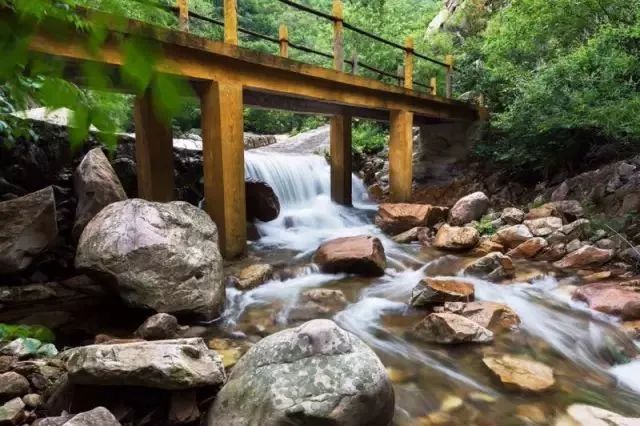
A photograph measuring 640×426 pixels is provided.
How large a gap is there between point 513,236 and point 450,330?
3895 mm

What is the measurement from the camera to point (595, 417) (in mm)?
3156

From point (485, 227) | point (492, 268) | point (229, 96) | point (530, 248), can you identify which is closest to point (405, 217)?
point (485, 227)

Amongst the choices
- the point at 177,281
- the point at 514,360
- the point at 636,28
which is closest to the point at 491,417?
the point at 514,360

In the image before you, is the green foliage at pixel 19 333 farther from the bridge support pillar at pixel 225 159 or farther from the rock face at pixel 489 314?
the rock face at pixel 489 314

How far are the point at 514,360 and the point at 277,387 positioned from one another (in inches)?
91.8

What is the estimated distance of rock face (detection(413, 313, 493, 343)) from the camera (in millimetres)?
4227

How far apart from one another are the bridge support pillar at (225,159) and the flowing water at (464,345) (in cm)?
100

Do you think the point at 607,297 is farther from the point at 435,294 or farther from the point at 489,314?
the point at 435,294

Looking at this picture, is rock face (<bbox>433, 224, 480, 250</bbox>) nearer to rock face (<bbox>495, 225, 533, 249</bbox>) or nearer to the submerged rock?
rock face (<bbox>495, 225, 533, 249</bbox>)

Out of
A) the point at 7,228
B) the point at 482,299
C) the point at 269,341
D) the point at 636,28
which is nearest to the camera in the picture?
the point at 269,341

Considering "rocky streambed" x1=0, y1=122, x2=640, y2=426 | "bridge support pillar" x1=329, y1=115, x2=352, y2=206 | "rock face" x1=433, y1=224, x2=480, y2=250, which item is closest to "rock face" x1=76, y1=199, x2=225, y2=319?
"rocky streambed" x1=0, y1=122, x2=640, y2=426

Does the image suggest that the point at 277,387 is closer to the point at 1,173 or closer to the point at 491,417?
the point at 491,417

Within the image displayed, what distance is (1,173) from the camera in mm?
6883

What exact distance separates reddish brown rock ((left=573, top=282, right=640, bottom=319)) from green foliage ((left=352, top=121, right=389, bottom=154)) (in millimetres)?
9968
